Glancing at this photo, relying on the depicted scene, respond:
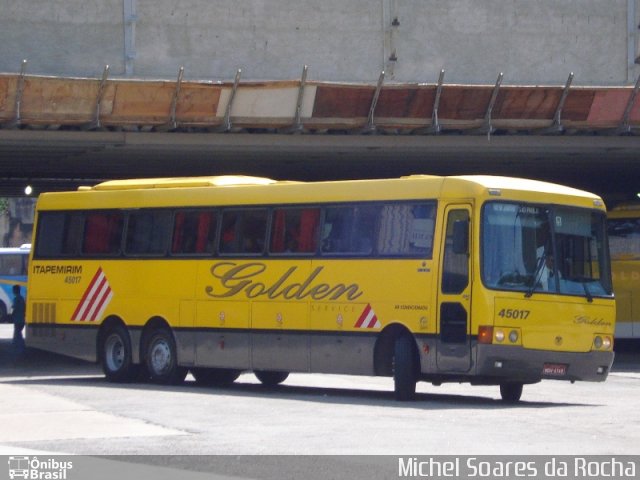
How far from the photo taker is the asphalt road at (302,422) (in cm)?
1217

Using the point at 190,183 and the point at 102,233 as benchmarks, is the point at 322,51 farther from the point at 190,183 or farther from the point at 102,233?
the point at 102,233

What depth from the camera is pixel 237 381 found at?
23.6m

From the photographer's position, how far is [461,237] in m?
17.4

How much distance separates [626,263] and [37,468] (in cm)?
2337

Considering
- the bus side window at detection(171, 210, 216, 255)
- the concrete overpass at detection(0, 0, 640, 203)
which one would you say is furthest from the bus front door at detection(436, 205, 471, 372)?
the concrete overpass at detection(0, 0, 640, 203)

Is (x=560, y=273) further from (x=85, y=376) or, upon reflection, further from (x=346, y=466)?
(x=85, y=376)

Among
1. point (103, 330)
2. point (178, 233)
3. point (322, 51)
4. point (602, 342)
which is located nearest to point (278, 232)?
point (178, 233)

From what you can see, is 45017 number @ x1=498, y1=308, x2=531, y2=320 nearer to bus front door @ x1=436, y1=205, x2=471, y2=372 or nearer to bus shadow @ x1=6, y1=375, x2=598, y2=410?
bus front door @ x1=436, y1=205, x2=471, y2=372

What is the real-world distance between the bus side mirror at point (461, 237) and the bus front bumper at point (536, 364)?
4.17 feet

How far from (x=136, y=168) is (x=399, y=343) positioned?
1635cm

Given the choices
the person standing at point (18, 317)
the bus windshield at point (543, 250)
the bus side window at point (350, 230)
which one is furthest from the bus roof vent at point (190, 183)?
the person standing at point (18, 317)

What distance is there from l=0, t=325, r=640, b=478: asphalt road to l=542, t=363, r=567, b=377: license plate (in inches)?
18.3

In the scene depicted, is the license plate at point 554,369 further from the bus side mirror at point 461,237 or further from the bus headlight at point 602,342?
the bus side mirror at point 461,237

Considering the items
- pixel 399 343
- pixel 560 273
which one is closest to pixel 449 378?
pixel 399 343
